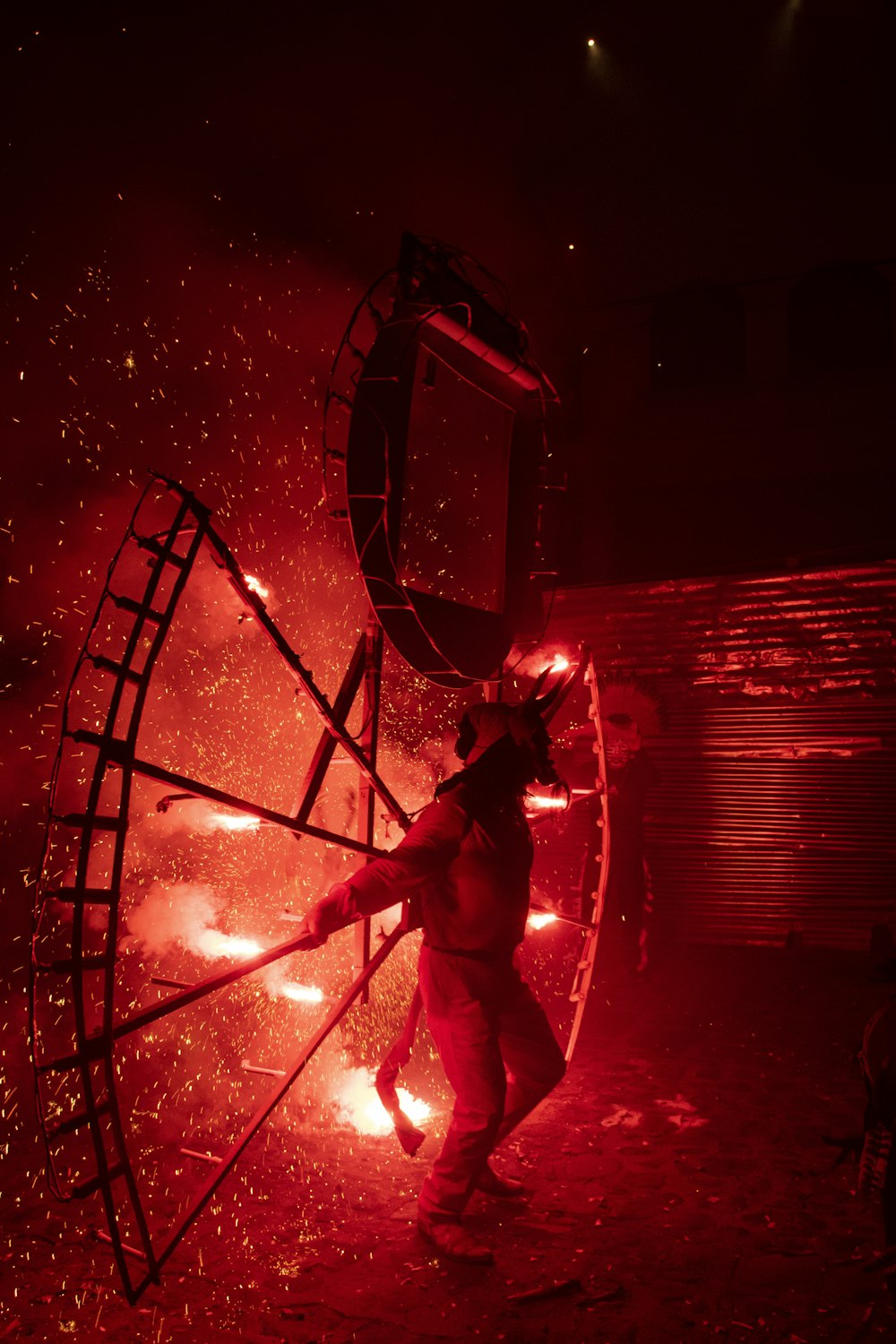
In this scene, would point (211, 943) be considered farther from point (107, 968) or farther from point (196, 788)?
point (107, 968)

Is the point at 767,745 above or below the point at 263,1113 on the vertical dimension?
above

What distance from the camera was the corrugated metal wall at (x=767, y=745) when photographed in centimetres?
1047

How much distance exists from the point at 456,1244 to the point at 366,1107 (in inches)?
76.3

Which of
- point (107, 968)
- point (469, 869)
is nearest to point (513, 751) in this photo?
point (469, 869)

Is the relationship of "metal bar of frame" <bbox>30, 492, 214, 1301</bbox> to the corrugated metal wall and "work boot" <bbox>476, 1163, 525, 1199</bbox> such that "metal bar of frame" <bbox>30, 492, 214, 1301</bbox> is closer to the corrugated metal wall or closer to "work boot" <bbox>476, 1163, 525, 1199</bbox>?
"work boot" <bbox>476, 1163, 525, 1199</bbox>

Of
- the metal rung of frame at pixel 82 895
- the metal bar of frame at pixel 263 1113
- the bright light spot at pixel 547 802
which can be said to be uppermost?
the bright light spot at pixel 547 802

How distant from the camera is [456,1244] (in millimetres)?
4254

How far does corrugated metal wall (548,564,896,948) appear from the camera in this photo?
10.5 metres

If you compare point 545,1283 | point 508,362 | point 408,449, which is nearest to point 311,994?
point 545,1283

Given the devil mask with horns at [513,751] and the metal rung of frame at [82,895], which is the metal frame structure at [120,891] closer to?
the metal rung of frame at [82,895]

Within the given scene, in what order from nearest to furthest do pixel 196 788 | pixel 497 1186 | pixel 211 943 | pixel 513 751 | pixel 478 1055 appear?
pixel 196 788 < pixel 478 1055 < pixel 513 751 < pixel 497 1186 < pixel 211 943

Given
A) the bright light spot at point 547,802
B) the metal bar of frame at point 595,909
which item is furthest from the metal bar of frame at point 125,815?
the metal bar of frame at point 595,909

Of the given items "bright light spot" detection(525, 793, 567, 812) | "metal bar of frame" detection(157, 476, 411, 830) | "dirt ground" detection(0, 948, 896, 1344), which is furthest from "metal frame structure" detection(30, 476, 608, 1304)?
"bright light spot" detection(525, 793, 567, 812)

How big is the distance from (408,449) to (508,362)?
3.42 feet
